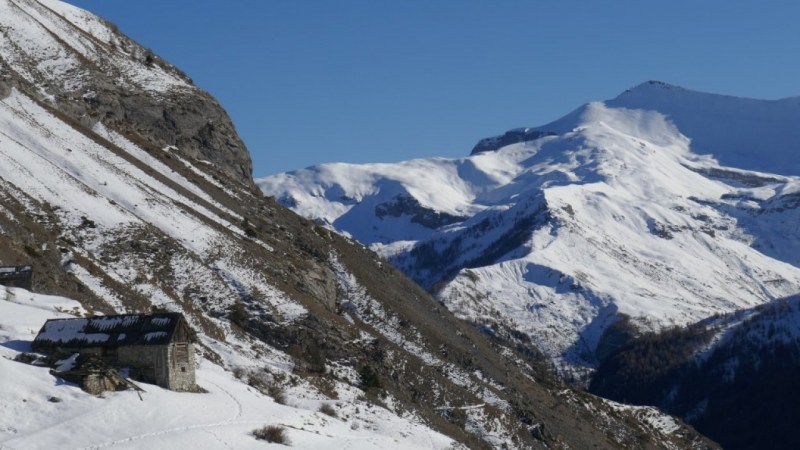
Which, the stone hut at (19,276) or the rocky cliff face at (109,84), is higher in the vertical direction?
the rocky cliff face at (109,84)

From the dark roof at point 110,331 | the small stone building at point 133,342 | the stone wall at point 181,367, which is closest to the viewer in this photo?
the dark roof at point 110,331

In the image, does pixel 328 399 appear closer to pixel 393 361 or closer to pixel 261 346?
pixel 261 346

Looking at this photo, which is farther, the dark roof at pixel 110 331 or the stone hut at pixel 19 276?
the stone hut at pixel 19 276

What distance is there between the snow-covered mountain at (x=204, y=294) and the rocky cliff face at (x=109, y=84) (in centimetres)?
31

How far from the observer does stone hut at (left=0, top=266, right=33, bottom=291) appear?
69.9m

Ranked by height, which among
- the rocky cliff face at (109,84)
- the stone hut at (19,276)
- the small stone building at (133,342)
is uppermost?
the rocky cliff face at (109,84)

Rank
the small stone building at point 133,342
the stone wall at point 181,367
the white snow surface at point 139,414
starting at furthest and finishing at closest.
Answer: the stone wall at point 181,367, the small stone building at point 133,342, the white snow surface at point 139,414

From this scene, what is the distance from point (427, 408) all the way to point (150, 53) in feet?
258

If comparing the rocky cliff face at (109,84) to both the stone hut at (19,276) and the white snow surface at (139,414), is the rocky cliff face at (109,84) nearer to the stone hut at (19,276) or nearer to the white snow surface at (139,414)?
the stone hut at (19,276)

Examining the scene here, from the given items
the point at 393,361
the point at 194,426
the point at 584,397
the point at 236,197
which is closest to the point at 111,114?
the point at 236,197

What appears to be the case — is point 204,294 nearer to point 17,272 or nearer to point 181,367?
point 17,272

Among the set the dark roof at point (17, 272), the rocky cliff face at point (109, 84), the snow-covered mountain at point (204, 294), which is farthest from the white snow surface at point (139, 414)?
the rocky cliff face at point (109, 84)

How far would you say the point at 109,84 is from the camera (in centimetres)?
13400

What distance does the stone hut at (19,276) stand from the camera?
69875 millimetres
